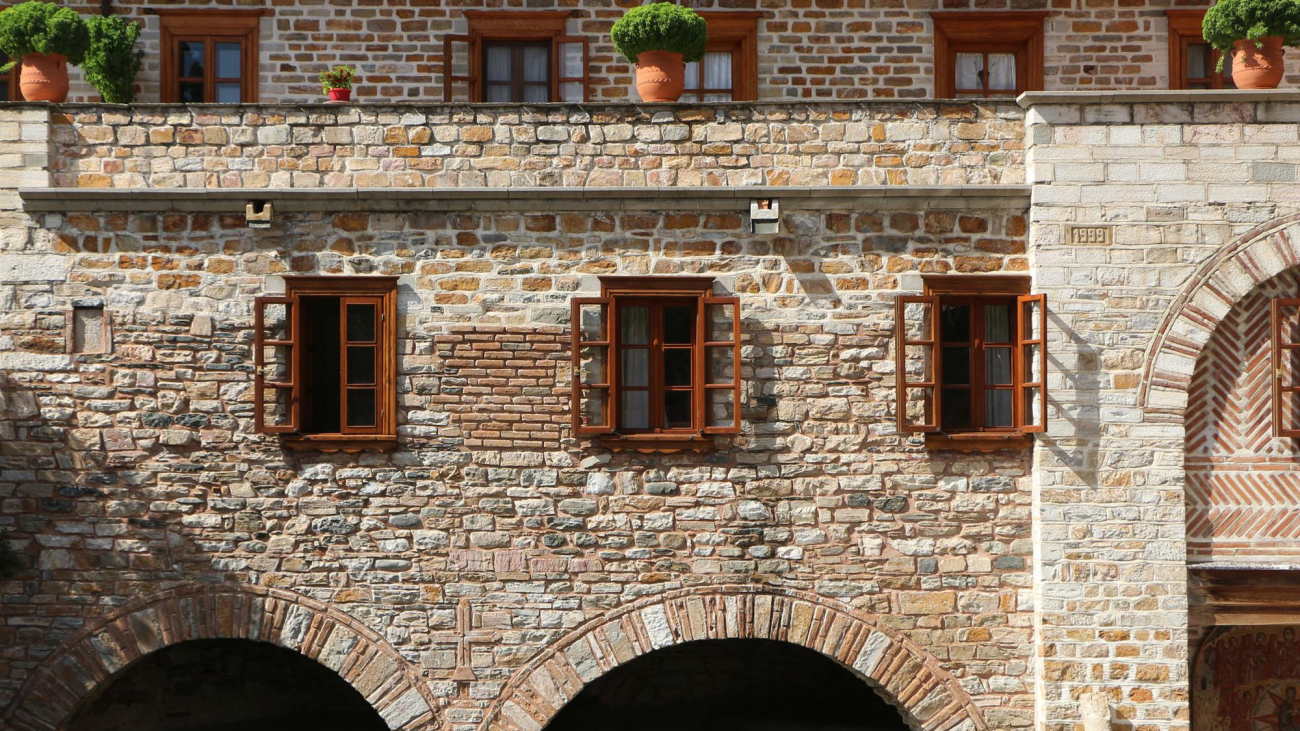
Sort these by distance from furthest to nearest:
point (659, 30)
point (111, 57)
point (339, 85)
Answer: point (111, 57)
point (339, 85)
point (659, 30)

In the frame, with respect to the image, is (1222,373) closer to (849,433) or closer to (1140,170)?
(1140,170)

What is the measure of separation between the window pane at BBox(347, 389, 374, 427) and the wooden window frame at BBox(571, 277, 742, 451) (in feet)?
4.68

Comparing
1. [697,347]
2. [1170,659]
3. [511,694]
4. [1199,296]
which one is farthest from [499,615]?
[1199,296]

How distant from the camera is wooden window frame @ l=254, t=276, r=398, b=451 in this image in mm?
8805

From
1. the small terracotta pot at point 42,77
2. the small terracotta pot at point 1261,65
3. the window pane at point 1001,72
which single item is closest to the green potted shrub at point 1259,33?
the small terracotta pot at point 1261,65

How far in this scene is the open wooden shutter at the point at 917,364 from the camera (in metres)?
8.80

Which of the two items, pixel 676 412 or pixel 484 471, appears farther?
pixel 676 412

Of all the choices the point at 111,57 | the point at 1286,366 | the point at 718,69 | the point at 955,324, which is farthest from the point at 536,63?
the point at 1286,366

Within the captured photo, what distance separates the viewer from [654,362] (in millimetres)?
8938

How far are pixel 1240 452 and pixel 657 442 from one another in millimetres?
4027

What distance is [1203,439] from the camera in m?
8.94

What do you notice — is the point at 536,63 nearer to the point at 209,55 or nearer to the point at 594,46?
the point at 594,46

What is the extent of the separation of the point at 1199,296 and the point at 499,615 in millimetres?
5229

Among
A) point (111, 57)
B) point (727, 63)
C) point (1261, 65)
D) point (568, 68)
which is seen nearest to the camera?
point (1261, 65)
